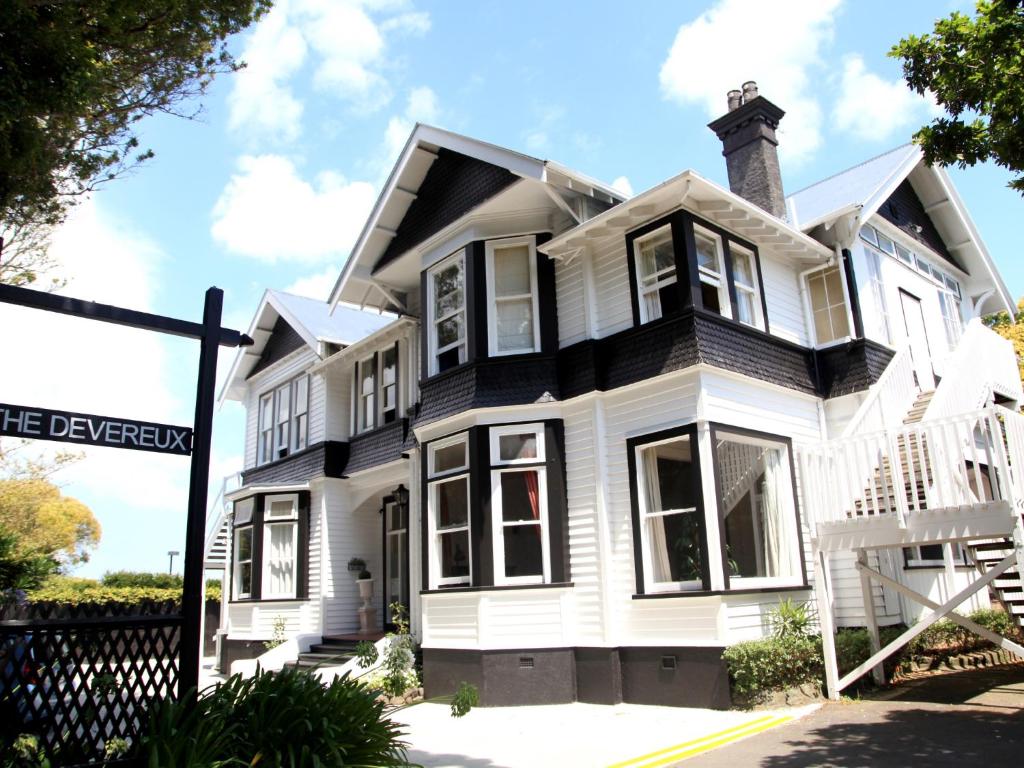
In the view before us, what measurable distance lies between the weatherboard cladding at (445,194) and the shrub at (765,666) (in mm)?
7932

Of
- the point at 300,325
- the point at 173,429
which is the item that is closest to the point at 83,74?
the point at 173,429

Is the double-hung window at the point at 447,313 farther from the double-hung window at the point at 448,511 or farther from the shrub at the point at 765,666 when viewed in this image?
the shrub at the point at 765,666

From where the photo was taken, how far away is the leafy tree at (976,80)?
7637 mm

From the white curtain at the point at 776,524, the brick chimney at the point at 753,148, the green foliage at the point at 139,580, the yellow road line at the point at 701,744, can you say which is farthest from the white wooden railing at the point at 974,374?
the green foliage at the point at 139,580

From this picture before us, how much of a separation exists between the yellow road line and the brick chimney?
8905mm

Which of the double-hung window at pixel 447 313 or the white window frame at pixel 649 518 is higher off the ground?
the double-hung window at pixel 447 313

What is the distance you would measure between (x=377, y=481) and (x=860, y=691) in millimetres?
11152

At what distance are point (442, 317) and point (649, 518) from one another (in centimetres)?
536

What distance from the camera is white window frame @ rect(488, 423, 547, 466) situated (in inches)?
494

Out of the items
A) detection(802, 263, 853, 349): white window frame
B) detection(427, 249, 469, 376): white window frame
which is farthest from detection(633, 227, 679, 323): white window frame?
detection(802, 263, 853, 349): white window frame

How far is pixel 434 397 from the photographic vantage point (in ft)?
45.8

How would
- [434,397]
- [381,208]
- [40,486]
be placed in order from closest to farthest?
[434,397] < [381,208] < [40,486]

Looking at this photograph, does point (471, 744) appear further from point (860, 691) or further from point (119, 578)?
point (119, 578)

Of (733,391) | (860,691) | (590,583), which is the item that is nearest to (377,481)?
(590,583)
